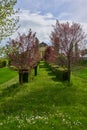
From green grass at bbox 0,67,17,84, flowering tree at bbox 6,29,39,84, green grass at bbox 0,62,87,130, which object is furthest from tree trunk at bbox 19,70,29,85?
green grass at bbox 0,67,17,84

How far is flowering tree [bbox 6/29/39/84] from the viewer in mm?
33625

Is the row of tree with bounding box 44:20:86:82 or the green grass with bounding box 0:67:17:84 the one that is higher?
the row of tree with bounding box 44:20:86:82

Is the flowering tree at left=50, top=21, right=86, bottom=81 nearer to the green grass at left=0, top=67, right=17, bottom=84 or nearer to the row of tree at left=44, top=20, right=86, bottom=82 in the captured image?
the row of tree at left=44, top=20, right=86, bottom=82

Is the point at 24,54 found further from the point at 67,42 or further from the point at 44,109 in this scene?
the point at 44,109

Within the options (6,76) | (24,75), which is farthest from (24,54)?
(6,76)

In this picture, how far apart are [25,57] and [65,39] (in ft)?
17.6

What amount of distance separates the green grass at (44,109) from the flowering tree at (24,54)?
5.65 meters

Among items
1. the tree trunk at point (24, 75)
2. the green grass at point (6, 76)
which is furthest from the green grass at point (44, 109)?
the green grass at point (6, 76)

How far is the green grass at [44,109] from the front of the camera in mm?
12727

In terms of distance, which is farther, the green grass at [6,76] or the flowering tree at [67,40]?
the green grass at [6,76]

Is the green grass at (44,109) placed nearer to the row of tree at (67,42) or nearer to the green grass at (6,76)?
the row of tree at (67,42)

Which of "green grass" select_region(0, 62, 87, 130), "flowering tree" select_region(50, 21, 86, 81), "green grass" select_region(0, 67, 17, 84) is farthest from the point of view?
"green grass" select_region(0, 67, 17, 84)

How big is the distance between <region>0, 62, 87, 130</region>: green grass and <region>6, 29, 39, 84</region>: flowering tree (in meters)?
5.65

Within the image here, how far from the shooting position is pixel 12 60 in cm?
3400
